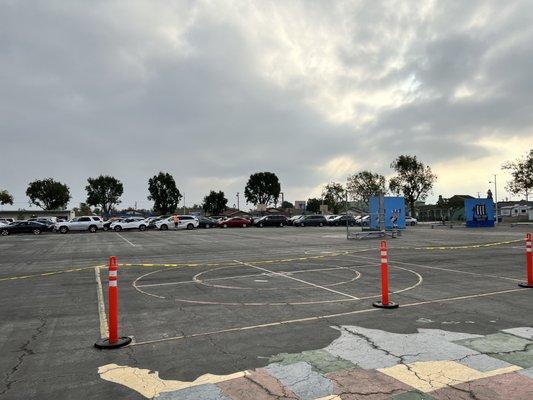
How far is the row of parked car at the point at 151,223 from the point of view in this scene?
154ft

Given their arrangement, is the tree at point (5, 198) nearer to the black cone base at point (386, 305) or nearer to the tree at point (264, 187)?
the tree at point (264, 187)

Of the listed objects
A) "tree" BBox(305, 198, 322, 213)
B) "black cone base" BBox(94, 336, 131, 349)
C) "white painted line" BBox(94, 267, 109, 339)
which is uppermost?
"tree" BBox(305, 198, 322, 213)

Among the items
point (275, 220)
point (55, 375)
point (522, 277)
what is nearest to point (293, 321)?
point (55, 375)

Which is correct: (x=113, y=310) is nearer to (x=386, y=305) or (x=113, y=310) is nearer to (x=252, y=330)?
(x=252, y=330)

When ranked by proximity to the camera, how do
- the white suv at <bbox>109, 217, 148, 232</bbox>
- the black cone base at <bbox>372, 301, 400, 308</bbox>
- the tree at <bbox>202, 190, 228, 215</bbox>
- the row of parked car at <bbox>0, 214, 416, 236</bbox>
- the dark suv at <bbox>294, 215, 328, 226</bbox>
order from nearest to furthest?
1. the black cone base at <bbox>372, 301, 400, 308</bbox>
2. the row of parked car at <bbox>0, 214, 416, 236</bbox>
3. the white suv at <bbox>109, 217, 148, 232</bbox>
4. the dark suv at <bbox>294, 215, 328, 226</bbox>
5. the tree at <bbox>202, 190, 228, 215</bbox>

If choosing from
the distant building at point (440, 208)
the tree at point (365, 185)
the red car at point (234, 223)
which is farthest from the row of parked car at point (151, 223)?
the distant building at point (440, 208)

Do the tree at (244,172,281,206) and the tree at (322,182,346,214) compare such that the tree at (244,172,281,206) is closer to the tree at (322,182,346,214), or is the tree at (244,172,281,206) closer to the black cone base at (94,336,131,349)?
the tree at (322,182,346,214)

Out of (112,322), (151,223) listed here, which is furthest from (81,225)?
(112,322)

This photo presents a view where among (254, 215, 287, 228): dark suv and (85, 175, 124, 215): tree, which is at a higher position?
(85, 175, 124, 215): tree

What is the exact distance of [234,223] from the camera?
5928 cm

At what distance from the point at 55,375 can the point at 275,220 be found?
56.5 metres

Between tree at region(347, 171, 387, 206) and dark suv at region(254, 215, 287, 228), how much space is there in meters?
30.5

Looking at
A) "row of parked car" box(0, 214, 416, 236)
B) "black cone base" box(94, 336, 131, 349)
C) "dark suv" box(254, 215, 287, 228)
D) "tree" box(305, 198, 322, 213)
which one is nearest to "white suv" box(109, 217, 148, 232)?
"row of parked car" box(0, 214, 416, 236)

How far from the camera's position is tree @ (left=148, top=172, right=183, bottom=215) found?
107m
